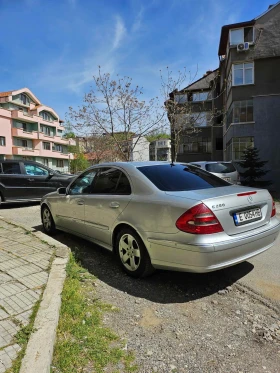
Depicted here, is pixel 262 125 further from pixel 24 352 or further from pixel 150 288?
pixel 24 352

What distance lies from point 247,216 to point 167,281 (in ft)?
4.37

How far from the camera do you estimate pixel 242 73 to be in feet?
70.4

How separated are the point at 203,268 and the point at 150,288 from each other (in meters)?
0.84

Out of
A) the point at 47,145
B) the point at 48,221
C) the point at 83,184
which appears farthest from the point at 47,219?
the point at 47,145

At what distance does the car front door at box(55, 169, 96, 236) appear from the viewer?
483 cm

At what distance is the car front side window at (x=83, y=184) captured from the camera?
4.87m

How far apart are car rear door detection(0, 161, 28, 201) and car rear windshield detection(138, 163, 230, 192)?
24.3 feet

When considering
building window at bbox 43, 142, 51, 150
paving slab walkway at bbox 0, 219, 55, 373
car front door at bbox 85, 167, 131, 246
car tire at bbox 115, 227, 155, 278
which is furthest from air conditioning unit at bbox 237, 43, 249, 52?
building window at bbox 43, 142, 51, 150

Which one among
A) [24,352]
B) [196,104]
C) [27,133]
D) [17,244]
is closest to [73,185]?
[17,244]

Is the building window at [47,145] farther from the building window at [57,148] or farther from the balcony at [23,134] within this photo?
the balcony at [23,134]

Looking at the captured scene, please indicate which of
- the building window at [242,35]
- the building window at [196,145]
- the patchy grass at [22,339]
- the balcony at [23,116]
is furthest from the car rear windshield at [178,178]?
the balcony at [23,116]

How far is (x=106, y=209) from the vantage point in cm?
418

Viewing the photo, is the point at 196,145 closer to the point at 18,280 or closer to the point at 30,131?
the point at 30,131

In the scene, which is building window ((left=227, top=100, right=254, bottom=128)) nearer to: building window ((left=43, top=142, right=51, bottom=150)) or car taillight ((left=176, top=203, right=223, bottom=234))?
car taillight ((left=176, top=203, right=223, bottom=234))
